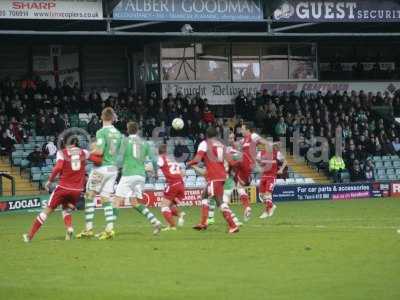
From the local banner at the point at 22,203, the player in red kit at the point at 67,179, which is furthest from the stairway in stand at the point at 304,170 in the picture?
the player in red kit at the point at 67,179

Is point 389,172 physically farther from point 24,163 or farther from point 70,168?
point 70,168

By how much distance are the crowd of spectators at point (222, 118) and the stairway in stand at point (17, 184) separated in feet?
1.86

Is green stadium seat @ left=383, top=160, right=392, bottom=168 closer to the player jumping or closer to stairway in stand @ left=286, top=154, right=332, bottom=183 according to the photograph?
stairway in stand @ left=286, top=154, right=332, bottom=183

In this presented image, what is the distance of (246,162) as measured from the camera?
2509cm

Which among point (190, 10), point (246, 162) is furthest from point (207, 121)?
point (246, 162)

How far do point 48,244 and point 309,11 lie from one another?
21241 mm

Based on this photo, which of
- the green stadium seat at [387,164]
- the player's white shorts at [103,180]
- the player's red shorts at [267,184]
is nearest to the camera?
the player's white shorts at [103,180]

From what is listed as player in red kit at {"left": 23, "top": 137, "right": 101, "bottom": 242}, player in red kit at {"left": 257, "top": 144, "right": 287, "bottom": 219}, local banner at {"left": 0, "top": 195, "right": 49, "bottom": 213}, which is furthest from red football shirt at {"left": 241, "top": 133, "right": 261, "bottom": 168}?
local banner at {"left": 0, "top": 195, "right": 49, "bottom": 213}

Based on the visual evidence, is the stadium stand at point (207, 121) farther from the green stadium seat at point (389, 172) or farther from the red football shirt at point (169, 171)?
the red football shirt at point (169, 171)

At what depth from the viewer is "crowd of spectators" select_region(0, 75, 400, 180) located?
37.0 m

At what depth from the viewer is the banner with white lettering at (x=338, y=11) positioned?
1449 inches

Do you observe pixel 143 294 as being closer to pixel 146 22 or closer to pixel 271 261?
pixel 271 261

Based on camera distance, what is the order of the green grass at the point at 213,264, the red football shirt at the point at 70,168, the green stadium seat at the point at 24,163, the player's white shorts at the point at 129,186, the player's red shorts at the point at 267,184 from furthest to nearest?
the green stadium seat at the point at 24,163
the player's red shorts at the point at 267,184
the player's white shorts at the point at 129,186
the red football shirt at the point at 70,168
the green grass at the point at 213,264

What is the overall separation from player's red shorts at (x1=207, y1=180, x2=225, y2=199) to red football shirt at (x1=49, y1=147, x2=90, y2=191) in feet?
9.42
